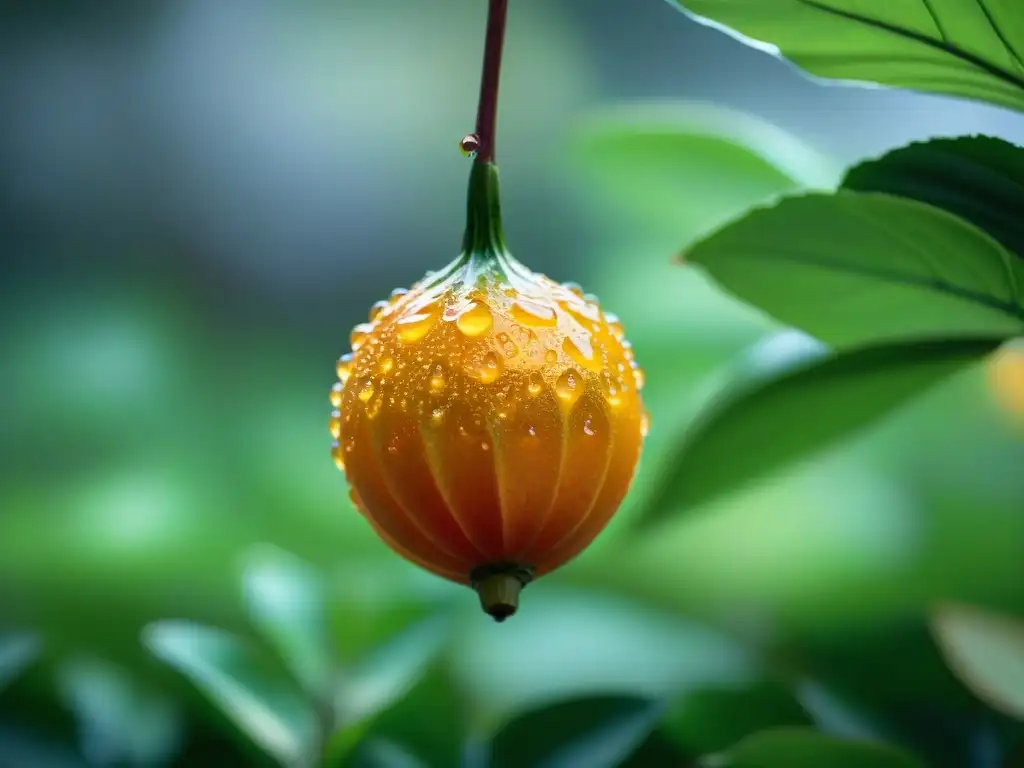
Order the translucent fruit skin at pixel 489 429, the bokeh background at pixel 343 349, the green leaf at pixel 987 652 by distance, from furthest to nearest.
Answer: the bokeh background at pixel 343 349 < the green leaf at pixel 987 652 < the translucent fruit skin at pixel 489 429

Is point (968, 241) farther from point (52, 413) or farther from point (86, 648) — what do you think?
point (52, 413)

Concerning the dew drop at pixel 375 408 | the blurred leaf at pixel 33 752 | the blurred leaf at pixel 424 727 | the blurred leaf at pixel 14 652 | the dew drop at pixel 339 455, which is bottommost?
the blurred leaf at pixel 424 727

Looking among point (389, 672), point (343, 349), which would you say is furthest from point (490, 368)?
point (343, 349)

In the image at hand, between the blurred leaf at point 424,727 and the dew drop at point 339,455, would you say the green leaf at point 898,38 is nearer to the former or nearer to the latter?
the dew drop at point 339,455

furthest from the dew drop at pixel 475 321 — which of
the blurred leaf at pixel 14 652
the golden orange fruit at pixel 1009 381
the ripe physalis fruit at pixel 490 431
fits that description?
the golden orange fruit at pixel 1009 381

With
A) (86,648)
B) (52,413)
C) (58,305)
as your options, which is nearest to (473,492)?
(86,648)

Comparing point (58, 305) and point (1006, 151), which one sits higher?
point (58, 305)
